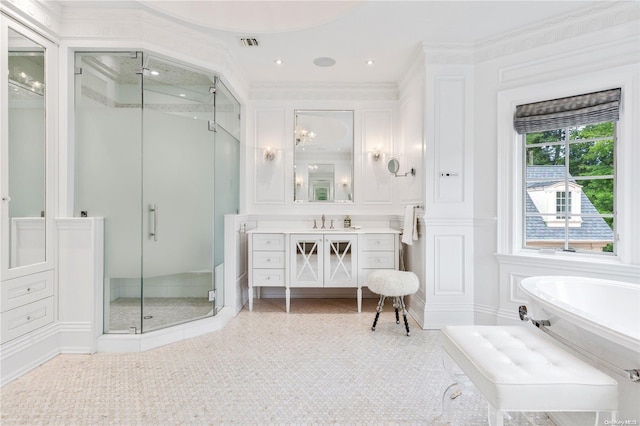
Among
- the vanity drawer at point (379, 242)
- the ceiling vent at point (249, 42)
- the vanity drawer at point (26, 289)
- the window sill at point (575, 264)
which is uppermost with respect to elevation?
the ceiling vent at point (249, 42)

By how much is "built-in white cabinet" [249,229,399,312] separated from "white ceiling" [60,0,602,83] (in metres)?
1.81

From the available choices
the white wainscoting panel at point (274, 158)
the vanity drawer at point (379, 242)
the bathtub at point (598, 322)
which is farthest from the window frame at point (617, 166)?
the white wainscoting panel at point (274, 158)

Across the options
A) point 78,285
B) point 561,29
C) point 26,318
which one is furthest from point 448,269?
point 26,318

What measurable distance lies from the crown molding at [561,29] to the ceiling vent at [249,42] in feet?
6.58

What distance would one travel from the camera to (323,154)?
3.93m

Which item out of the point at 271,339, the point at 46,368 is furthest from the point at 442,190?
the point at 46,368

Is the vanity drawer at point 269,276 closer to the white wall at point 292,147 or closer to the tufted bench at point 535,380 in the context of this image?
the white wall at point 292,147

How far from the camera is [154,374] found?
2135 mm

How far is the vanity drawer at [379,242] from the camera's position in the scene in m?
3.37

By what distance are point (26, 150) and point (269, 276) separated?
2232mm

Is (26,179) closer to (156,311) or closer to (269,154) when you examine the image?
(156,311)

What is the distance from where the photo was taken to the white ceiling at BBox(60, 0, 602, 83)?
7.89 ft

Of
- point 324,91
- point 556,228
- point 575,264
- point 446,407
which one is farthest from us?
point 324,91

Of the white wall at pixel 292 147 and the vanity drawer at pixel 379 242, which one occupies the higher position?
the white wall at pixel 292 147
